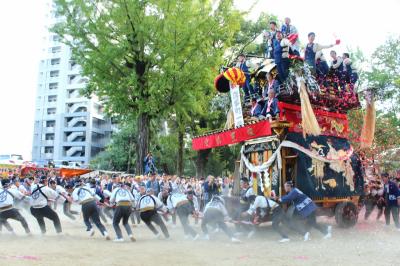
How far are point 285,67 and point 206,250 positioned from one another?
5862mm

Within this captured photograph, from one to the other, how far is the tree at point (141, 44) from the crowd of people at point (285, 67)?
344 cm

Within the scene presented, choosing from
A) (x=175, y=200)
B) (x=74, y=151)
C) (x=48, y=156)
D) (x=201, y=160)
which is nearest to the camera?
(x=175, y=200)

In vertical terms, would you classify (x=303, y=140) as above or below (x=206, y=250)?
above

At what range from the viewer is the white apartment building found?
52469 mm

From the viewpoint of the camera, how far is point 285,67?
11.4 metres

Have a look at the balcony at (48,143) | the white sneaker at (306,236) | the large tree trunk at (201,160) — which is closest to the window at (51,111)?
the balcony at (48,143)

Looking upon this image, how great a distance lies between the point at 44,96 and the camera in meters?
56.1

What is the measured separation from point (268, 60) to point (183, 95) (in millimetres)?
4534

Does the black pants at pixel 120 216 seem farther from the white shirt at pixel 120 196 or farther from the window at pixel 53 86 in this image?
the window at pixel 53 86

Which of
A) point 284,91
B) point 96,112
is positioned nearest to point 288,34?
point 284,91

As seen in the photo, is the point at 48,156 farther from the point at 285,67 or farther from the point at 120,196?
the point at 285,67

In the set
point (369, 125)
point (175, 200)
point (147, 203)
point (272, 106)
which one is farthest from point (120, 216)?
point (369, 125)

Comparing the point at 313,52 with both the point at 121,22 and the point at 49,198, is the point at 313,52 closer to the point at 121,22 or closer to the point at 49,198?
the point at 121,22

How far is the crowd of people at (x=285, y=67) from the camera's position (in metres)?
11.4
